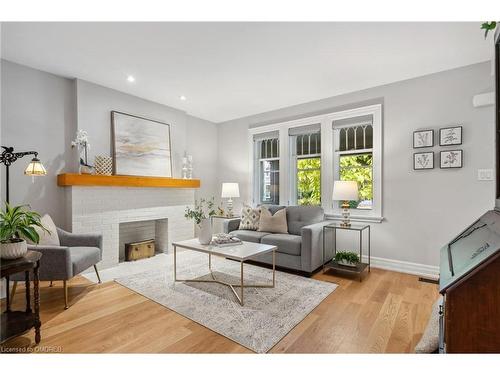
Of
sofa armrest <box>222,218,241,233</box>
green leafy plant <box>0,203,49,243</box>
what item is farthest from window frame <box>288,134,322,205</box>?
green leafy plant <box>0,203,49,243</box>

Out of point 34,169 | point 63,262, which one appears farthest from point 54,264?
point 34,169

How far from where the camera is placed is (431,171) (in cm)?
330

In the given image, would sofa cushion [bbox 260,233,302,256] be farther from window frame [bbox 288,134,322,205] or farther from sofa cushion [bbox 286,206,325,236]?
window frame [bbox 288,134,322,205]

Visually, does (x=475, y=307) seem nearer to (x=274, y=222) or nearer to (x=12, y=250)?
(x=12, y=250)

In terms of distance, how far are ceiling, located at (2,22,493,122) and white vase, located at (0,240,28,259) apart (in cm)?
193

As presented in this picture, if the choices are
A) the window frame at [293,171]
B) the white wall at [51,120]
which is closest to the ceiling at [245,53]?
the white wall at [51,120]

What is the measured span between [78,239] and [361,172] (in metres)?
3.90

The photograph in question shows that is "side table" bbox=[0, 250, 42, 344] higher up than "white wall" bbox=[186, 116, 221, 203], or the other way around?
"white wall" bbox=[186, 116, 221, 203]

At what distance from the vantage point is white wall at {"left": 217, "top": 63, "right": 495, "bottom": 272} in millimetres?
2998

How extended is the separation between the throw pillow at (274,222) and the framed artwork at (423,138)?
199 centimetres

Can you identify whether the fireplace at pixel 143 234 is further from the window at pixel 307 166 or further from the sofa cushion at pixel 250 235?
the window at pixel 307 166

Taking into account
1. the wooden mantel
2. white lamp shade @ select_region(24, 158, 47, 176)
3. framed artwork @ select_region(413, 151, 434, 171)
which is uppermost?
framed artwork @ select_region(413, 151, 434, 171)
